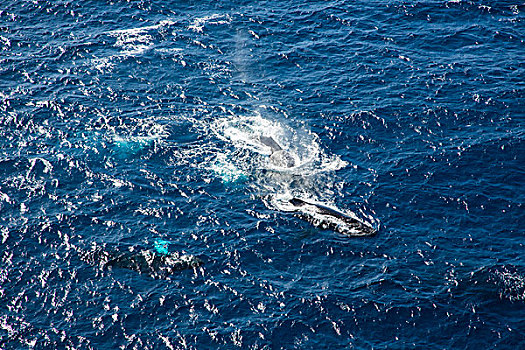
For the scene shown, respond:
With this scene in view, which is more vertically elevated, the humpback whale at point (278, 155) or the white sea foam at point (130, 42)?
the white sea foam at point (130, 42)

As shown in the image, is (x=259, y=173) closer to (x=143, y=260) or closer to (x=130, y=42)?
(x=143, y=260)

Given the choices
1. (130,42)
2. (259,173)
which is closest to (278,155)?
(259,173)

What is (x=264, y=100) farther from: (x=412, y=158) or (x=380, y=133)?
(x=412, y=158)

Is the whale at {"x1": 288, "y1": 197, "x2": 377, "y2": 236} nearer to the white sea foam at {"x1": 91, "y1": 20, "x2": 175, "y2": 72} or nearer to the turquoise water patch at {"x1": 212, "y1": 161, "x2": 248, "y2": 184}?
the turquoise water patch at {"x1": 212, "y1": 161, "x2": 248, "y2": 184}

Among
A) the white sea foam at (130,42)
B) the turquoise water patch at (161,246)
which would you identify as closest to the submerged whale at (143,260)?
the turquoise water patch at (161,246)

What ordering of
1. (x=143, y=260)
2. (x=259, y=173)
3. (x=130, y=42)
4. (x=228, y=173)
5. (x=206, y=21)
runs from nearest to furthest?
(x=143, y=260) → (x=228, y=173) → (x=259, y=173) → (x=130, y=42) → (x=206, y=21)

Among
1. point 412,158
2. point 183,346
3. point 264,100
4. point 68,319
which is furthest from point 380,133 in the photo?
point 68,319

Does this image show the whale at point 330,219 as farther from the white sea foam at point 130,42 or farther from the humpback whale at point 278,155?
the white sea foam at point 130,42

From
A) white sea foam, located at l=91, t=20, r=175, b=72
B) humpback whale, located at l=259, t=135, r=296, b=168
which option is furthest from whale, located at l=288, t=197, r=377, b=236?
white sea foam, located at l=91, t=20, r=175, b=72
